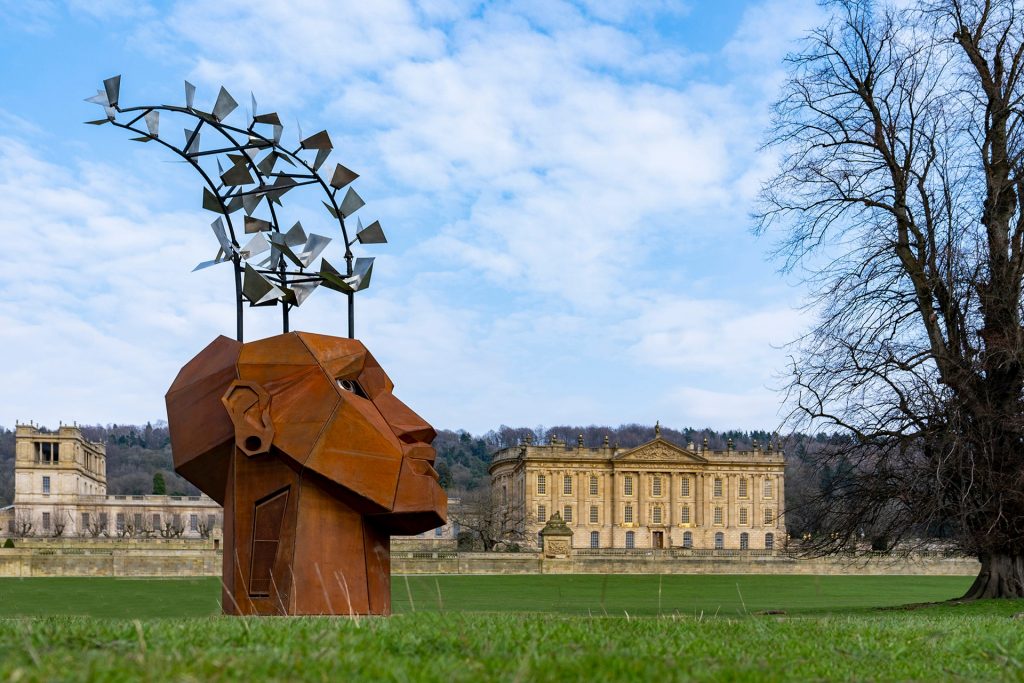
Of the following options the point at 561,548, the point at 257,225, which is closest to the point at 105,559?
the point at 561,548

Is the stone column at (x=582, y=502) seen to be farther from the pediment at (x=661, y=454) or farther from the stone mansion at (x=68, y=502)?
the stone mansion at (x=68, y=502)

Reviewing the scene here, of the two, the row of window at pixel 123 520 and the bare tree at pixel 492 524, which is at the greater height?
the bare tree at pixel 492 524

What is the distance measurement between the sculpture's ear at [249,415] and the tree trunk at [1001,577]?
15631 millimetres

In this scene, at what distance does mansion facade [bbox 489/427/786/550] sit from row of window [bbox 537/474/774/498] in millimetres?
95

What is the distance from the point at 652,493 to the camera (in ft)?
330

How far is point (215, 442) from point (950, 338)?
1499 centimetres

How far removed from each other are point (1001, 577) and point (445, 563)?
3320 centimetres

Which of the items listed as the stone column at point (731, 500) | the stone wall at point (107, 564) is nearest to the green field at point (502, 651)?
the stone wall at point (107, 564)

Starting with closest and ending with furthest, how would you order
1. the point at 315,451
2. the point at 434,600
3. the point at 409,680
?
the point at 409,680, the point at 315,451, the point at 434,600

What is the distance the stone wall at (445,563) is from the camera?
45.4 m

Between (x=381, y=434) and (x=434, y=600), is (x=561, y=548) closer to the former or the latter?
(x=434, y=600)

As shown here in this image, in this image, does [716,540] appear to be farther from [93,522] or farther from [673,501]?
[93,522]

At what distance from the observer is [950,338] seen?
20672mm

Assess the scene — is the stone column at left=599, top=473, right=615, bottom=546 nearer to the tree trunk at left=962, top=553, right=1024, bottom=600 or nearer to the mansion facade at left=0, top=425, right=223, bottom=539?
the mansion facade at left=0, top=425, right=223, bottom=539
